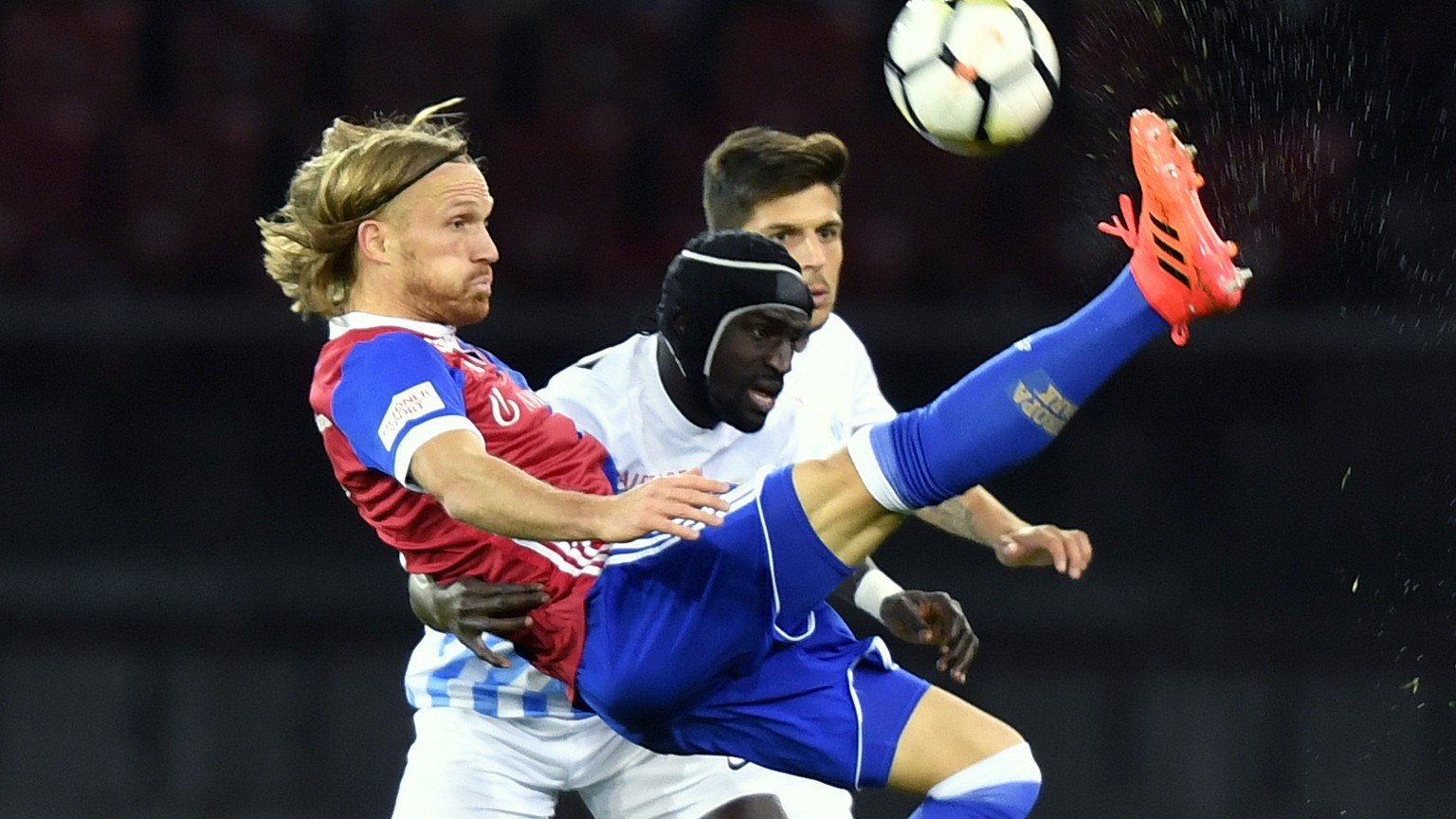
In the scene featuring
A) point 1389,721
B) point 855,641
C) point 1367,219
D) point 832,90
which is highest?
point 832,90

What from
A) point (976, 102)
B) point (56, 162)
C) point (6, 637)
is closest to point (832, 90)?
point (56, 162)

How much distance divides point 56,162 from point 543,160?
1.79m

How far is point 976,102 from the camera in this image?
335cm

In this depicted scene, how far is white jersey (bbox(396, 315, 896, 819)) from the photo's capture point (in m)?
3.30

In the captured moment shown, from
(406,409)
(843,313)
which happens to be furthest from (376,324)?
(843,313)

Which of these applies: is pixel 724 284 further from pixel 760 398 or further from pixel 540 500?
pixel 540 500

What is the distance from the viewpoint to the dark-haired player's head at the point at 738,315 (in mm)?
3025

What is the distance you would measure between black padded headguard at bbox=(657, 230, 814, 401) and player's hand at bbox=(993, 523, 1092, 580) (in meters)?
0.49

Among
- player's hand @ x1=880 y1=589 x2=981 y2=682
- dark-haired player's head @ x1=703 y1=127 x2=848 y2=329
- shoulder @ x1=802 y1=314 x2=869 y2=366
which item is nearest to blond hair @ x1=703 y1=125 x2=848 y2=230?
dark-haired player's head @ x1=703 y1=127 x2=848 y2=329

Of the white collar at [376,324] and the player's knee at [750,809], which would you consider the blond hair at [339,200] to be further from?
the player's knee at [750,809]

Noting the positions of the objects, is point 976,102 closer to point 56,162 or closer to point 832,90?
point 832,90

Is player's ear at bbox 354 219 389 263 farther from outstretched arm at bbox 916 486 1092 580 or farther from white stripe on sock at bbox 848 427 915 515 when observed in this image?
outstretched arm at bbox 916 486 1092 580

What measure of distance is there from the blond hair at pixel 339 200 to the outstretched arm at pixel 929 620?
1.01m

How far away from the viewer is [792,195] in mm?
3725
